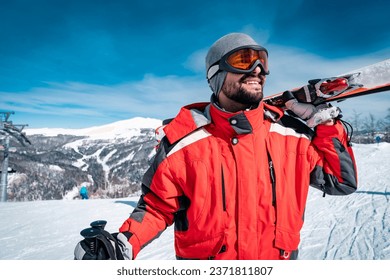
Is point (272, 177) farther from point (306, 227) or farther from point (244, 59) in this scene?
point (306, 227)

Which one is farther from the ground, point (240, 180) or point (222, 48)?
point (222, 48)

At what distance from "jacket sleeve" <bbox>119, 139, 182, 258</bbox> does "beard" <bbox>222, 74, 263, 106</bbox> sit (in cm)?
65

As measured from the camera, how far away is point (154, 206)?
1.88m

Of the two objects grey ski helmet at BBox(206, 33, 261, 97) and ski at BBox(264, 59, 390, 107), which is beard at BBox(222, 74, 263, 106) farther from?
ski at BBox(264, 59, 390, 107)

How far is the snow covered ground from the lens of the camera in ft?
14.4

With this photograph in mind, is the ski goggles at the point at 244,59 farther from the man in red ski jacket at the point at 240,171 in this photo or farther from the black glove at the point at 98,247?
the black glove at the point at 98,247

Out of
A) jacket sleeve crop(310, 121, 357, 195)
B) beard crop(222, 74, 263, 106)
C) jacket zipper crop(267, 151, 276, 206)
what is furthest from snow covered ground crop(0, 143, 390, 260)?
beard crop(222, 74, 263, 106)

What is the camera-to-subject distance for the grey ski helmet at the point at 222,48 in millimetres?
1862

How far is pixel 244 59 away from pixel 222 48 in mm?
204

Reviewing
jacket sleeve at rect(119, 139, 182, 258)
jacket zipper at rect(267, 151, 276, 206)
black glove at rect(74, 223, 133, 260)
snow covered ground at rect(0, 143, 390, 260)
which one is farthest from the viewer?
snow covered ground at rect(0, 143, 390, 260)

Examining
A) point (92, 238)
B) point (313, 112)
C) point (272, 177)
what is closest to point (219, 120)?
point (272, 177)

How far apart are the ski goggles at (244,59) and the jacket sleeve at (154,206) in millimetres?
795

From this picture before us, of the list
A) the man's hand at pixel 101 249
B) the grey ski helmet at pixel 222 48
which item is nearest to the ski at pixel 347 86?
the grey ski helmet at pixel 222 48

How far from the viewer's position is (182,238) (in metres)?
1.82
